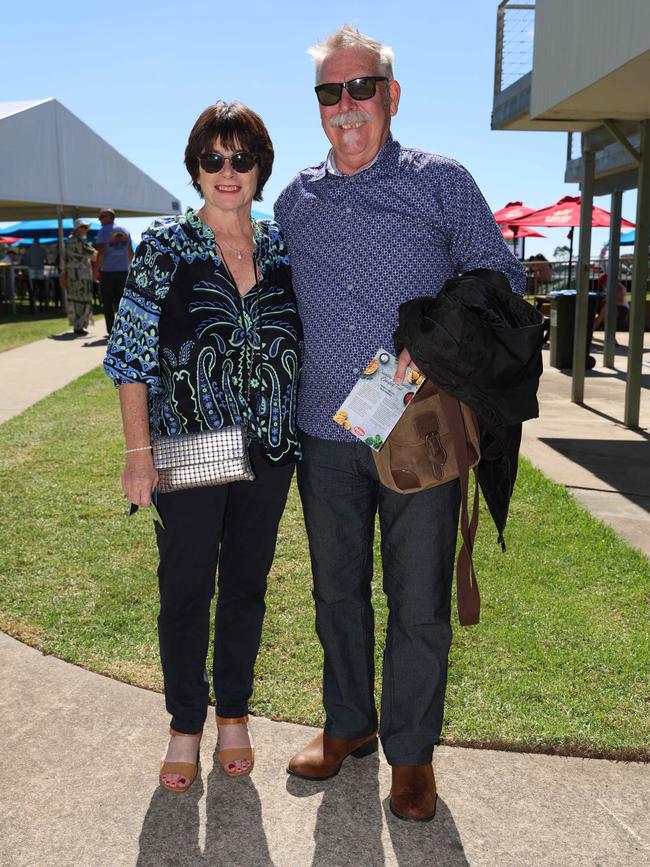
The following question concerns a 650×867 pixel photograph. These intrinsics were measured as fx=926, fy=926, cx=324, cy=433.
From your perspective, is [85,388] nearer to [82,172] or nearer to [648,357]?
[648,357]

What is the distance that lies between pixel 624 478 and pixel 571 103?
10.5 ft

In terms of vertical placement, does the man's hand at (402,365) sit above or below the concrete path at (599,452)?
above

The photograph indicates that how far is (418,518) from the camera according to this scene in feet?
8.71

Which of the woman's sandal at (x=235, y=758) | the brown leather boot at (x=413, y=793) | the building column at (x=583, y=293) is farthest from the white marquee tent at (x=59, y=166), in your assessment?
the brown leather boot at (x=413, y=793)

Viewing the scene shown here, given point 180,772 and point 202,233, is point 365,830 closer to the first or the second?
point 180,772

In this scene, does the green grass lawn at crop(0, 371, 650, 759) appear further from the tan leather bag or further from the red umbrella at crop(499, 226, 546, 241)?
the red umbrella at crop(499, 226, 546, 241)

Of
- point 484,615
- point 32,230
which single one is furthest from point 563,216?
point 32,230

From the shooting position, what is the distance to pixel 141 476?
8.81 feet

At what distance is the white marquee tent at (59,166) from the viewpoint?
20.6 metres

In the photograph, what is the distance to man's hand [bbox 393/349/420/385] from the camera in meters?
2.54

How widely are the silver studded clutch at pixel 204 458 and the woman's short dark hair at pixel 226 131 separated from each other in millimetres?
774

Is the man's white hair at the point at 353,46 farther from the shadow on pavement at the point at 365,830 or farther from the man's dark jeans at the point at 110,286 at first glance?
the man's dark jeans at the point at 110,286

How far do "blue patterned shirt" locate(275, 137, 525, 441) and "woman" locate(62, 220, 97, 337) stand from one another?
46.3 ft

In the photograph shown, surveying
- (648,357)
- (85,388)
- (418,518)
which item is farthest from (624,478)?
(648,357)
